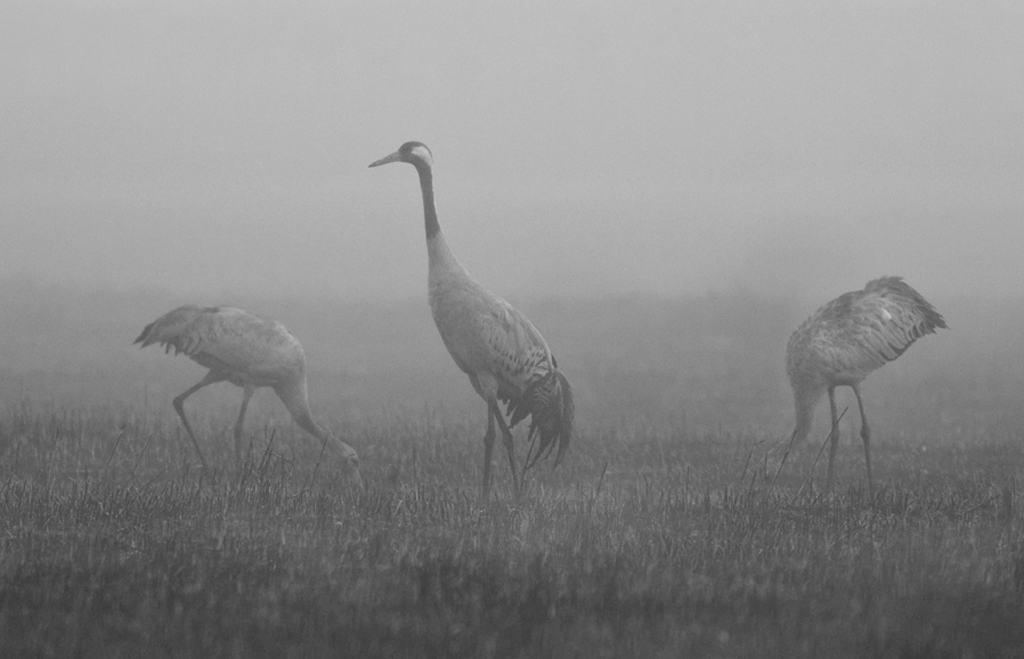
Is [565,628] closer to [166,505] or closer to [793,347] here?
[166,505]

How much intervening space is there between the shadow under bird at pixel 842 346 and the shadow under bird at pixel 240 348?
3584 mm

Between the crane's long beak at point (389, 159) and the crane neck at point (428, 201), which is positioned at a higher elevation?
the crane's long beak at point (389, 159)

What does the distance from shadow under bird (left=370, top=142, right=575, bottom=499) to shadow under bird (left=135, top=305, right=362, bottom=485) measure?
186 centimetres

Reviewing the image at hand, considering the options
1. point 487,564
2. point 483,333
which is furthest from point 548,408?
point 487,564

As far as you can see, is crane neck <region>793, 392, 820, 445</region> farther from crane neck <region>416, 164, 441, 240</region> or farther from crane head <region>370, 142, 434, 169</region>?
crane head <region>370, 142, 434, 169</region>

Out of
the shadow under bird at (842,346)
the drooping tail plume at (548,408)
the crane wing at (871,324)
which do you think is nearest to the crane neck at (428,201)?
the drooping tail plume at (548,408)

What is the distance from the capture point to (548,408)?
8570mm

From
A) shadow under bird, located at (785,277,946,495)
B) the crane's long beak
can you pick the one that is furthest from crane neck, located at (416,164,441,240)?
shadow under bird, located at (785,277,946,495)

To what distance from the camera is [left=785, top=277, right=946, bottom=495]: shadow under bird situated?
9.00m

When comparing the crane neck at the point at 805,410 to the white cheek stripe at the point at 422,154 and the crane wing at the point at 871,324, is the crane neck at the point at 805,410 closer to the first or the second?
the crane wing at the point at 871,324

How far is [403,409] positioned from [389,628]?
9.65 metres

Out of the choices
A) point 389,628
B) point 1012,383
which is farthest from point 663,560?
point 1012,383

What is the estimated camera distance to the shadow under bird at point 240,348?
9469 mm

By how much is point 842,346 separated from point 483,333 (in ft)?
9.94
